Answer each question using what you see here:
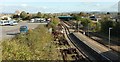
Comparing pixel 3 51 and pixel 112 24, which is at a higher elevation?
pixel 3 51

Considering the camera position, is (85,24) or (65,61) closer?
(65,61)

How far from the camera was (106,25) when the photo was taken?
5147cm

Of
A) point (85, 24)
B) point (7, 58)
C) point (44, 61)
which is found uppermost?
point (7, 58)

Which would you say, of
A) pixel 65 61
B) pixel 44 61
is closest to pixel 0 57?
pixel 44 61

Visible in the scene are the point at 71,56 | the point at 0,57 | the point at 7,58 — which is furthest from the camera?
the point at 71,56

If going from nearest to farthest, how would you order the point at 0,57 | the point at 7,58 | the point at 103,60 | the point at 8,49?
the point at 0,57, the point at 7,58, the point at 8,49, the point at 103,60

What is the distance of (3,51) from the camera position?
12688 mm

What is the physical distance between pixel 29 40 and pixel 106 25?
101 ft

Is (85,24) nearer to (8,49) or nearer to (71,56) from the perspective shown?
(71,56)

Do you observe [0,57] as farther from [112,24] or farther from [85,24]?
[85,24]

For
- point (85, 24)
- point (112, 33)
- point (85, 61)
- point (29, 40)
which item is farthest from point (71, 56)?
point (85, 24)

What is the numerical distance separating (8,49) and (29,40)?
354 inches

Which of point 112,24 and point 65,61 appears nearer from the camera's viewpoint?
point 65,61

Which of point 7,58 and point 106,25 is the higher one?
point 7,58
